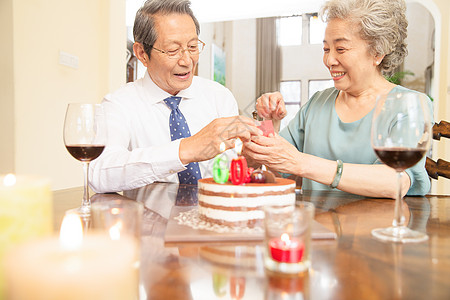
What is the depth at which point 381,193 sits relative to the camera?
4.32 feet

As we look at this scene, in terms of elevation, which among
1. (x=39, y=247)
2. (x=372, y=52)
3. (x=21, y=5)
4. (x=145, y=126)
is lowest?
(x=39, y=247)

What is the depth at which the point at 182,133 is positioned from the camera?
1887 mm

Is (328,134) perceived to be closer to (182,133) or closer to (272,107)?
(272,107)

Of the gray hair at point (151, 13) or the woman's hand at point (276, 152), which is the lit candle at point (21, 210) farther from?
the gray hair at point (151, 13)

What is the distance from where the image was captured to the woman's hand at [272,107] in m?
1.73

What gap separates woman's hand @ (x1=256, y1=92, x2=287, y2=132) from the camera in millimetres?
1729

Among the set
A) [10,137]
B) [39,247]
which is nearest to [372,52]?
[39,247]

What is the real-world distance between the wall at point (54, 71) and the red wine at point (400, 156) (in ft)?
9.26

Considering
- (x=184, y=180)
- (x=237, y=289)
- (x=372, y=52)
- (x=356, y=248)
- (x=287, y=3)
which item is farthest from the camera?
(x=287, y=3)

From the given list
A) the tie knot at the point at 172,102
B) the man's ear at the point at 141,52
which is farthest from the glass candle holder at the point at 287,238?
the man's ear at the point at 141,52

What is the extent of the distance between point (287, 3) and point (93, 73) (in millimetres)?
3104

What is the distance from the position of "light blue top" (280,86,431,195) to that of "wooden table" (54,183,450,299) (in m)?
0.78

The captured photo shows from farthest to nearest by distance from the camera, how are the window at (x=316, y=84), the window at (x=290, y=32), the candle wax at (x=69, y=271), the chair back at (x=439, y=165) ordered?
the window at (x=290, y=32), the window at (x=316, y=84), the chair back at (x=439, y=165), the candle wax at (x=69, y=271)

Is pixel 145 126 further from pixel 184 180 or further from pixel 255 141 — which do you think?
pixel 255 141
